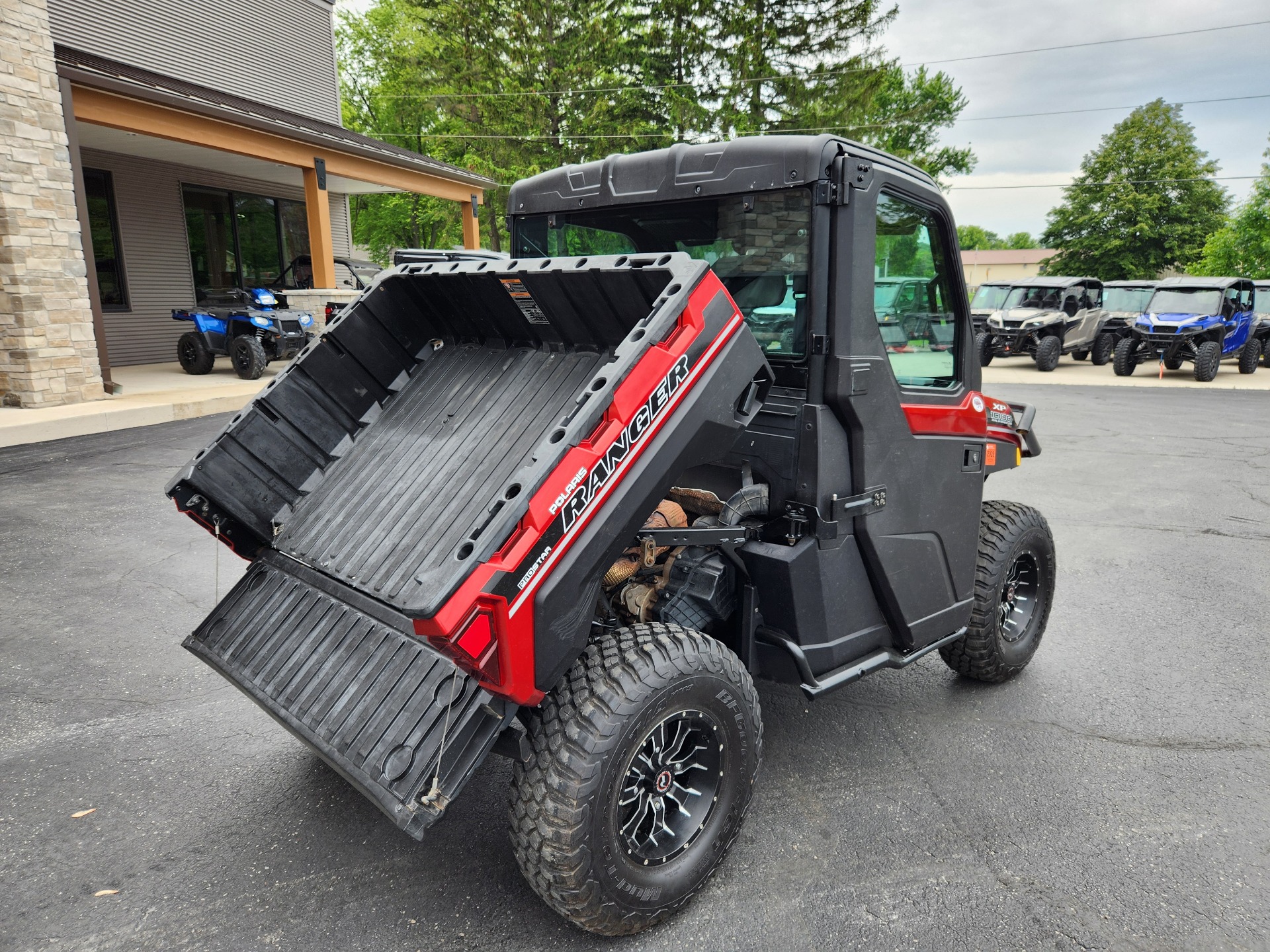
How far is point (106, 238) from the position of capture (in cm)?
1499

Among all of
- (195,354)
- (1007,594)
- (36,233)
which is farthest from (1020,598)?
(195,354)

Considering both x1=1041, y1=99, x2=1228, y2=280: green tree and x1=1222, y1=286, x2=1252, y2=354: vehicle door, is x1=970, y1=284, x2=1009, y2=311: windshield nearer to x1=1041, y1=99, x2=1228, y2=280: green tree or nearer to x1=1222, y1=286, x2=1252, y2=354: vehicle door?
x1=1222, y1=286, x2=1252, y2=354: vehicle door

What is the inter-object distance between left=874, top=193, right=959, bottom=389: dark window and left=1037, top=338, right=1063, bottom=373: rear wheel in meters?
17.9

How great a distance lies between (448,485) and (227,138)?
42.4 feet

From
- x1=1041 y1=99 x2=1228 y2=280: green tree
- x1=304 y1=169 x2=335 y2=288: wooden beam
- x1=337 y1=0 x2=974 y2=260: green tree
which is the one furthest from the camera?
x1=1041 y1=99 x2=1228 y2=280: green tree

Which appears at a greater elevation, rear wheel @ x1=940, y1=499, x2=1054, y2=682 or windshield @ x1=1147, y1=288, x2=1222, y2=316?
windshield @ x1=1147, y1=288, x2=1222, y2=316

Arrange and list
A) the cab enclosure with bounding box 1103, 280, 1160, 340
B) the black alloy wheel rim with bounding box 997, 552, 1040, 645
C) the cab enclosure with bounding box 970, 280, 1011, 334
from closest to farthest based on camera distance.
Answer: the black alloy wheel rim with bounding box 997, 552, 1040, 645 < the cab enclosure with bounding box 970, 280, 1011, 334 < the cab enclosure with bounding box 1103, 280, 1160, 340

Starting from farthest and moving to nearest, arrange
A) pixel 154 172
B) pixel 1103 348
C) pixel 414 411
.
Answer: pixel 1103 348
pixel 154 172
pixel 414 411

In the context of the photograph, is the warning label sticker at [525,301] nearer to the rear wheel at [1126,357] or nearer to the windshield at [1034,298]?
the rear wheel at [1126,357]

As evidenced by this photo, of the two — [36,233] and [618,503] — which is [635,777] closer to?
[618,503]

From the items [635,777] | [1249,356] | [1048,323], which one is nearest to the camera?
[635,777]

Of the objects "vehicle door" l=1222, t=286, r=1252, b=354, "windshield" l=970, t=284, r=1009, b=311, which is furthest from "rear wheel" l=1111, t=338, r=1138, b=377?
"windshield" l=970, t=284, r=1009, b=311

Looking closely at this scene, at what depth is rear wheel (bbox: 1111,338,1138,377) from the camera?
1841cm

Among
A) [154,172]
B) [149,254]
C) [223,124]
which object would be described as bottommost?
[149,254]
